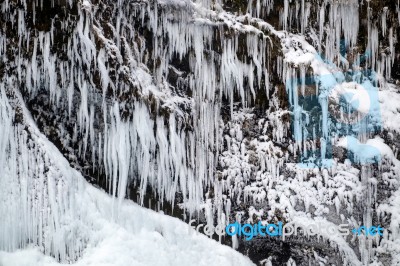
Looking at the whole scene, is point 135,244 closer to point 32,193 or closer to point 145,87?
point 32,193

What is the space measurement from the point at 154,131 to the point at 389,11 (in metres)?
2.92

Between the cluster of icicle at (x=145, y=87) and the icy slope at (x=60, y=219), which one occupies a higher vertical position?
the cluster of icicle at (x=145, y=87)

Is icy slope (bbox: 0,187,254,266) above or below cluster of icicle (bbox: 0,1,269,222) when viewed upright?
below

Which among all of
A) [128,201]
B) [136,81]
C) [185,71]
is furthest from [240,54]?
[128,201]

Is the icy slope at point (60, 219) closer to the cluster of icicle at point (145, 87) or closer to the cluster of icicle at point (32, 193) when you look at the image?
the cluster of icicle at point (32, 193)

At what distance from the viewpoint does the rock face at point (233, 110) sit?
432 centimetres

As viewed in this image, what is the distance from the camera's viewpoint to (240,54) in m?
4.54

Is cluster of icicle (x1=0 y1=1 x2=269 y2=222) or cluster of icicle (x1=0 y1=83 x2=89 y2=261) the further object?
cluster of icicle (x1=0 y1=1 x2=269 y2=222)

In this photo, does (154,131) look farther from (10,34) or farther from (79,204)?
(10,34)

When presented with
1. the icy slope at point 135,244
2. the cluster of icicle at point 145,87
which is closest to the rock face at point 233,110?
the cluster of icicle at point 145,87

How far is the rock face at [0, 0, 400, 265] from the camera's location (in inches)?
170

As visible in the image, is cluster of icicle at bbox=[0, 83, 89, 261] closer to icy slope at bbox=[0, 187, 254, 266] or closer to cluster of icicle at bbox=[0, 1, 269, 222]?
icy slope at bbox=[0, 187, 254, 266]

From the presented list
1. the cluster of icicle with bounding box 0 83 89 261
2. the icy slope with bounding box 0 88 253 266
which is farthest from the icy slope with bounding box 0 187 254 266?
the cluster of icicle with bounding box 0 83 89 261

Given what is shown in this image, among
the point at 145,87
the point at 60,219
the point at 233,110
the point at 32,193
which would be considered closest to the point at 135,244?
the point at 60,219
